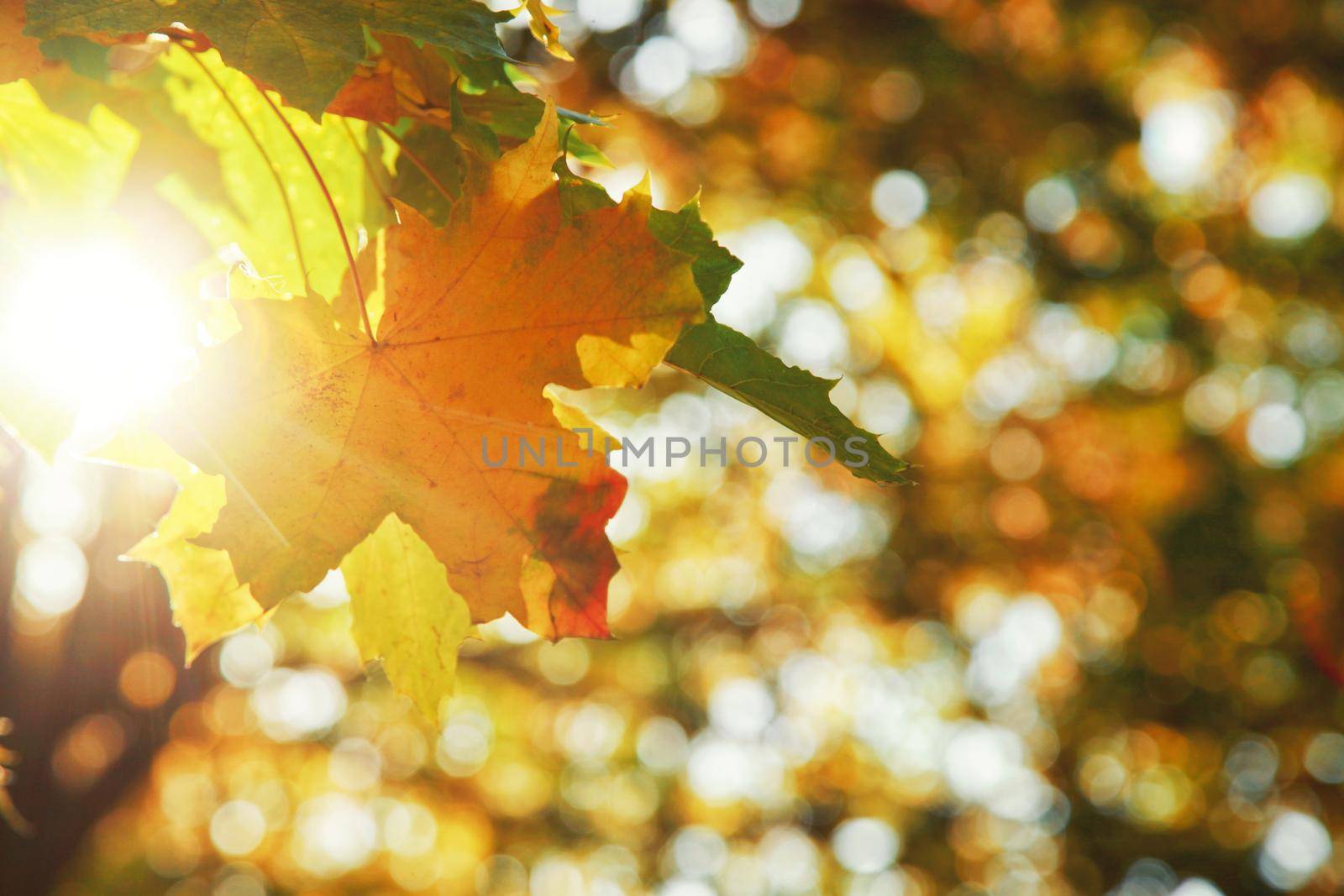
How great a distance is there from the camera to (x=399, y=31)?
0.63m

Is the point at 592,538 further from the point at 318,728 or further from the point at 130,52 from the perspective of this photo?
the point at 318,728

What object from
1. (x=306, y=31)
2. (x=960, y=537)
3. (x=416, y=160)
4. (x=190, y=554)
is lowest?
(x=960, y=537)

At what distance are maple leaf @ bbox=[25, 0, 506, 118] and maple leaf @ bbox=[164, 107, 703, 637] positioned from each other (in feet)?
0.31

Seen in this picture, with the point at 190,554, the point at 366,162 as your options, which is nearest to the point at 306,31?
the point at 366,162

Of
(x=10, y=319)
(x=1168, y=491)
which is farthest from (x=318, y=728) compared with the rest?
(x=10, y=319)

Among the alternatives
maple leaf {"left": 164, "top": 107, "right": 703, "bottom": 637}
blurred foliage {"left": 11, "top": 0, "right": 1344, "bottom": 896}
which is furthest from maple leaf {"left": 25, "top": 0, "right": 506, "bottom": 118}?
blurred foliage {"left": 11, "top": 0, "right": 1344, "bottom": 896}

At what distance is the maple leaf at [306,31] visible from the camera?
0.62 m

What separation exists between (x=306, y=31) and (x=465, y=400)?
276 millimetres

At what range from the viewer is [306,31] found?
25.0 inches

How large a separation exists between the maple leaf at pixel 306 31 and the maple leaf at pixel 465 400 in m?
0.10

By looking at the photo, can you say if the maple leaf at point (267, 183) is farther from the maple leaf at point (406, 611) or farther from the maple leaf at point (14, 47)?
the maple leaf at point (406, 611)

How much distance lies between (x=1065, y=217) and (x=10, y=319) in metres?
6.78

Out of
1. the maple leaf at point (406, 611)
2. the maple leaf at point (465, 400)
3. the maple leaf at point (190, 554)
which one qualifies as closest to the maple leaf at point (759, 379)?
the maple leaf at point (465, 400)

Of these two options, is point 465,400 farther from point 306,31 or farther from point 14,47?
point 14,47
